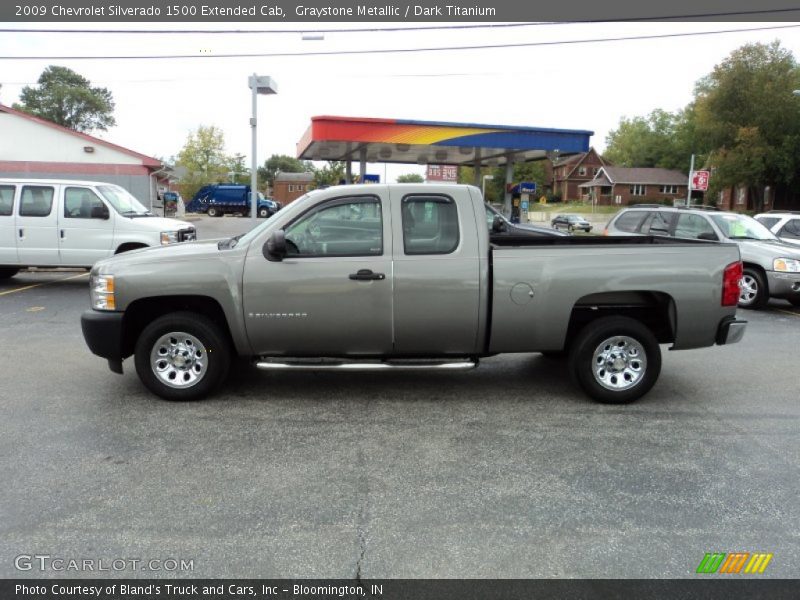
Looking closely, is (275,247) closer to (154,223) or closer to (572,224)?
(154,223)

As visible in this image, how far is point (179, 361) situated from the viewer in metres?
5.65

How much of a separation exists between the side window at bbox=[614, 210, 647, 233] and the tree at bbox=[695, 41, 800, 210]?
44111 millimetres

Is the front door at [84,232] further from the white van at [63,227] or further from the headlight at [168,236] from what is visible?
the headlight at [168,236]

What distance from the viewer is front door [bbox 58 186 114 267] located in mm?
11852

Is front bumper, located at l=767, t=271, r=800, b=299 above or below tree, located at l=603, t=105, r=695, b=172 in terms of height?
below

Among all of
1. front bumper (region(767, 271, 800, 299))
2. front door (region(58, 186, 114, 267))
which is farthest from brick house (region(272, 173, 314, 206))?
front bumper (region(767, 271, 800, 299))

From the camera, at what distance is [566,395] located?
608 cm

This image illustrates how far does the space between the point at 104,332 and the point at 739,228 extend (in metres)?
11.2

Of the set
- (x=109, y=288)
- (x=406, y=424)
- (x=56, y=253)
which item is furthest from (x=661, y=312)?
(x=56, y=253)

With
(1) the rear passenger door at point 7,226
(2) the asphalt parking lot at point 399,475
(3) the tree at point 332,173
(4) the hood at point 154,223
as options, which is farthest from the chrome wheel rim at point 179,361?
(3) the tree at point 332,173

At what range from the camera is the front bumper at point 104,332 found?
18.0 feet

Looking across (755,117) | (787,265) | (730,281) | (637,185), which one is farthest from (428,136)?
(637,185)

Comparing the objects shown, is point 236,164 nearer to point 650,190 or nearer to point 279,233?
point 650,190

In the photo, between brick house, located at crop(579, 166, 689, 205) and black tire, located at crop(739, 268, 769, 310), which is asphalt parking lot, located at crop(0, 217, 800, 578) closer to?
black tire, located at crop(739, 268, 769, 310)
